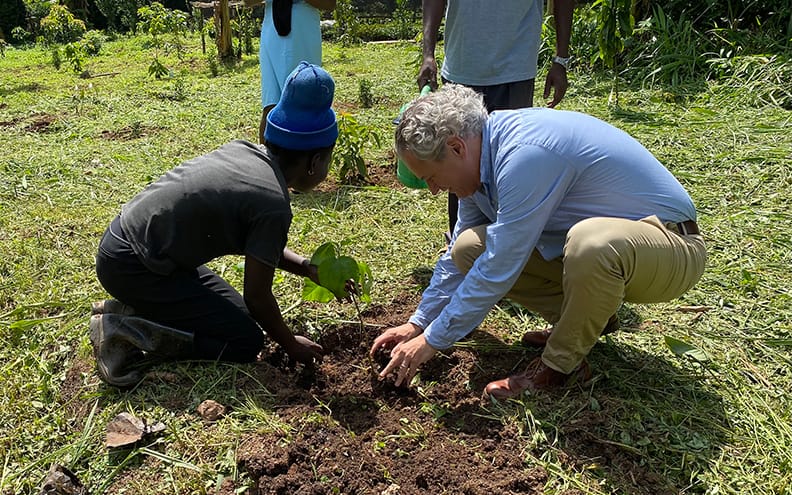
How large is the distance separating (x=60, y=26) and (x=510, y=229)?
48.7ft

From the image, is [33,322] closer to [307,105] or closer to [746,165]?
[307,105]

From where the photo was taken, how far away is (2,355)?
246 centimetres

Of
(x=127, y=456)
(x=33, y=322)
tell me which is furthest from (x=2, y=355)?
(x=127, y=456)

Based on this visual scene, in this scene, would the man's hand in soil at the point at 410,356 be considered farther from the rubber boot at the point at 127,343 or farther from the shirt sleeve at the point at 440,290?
the rubber boot at the point at 127,343

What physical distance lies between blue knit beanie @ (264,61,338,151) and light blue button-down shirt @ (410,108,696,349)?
0.56 m

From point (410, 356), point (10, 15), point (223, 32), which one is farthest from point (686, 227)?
point (10, 15)

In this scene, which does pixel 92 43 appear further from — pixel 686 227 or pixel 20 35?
pixel 686 227

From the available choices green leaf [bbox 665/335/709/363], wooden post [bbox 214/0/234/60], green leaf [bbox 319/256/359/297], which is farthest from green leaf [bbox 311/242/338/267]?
wooden post [bbox 214/0/234/60]

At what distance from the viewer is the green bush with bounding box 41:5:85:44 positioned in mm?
13375

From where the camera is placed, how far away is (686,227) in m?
2.02

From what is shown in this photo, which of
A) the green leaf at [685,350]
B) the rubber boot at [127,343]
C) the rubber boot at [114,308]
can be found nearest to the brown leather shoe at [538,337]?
the green leaf at [685,350]

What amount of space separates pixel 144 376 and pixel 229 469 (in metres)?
0.59

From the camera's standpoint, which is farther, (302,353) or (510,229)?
(302,353)

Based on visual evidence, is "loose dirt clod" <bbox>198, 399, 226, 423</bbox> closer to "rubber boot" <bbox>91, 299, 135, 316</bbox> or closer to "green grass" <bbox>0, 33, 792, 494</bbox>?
"green grass" <bbox>0, 33, 792, 494</bbox>
